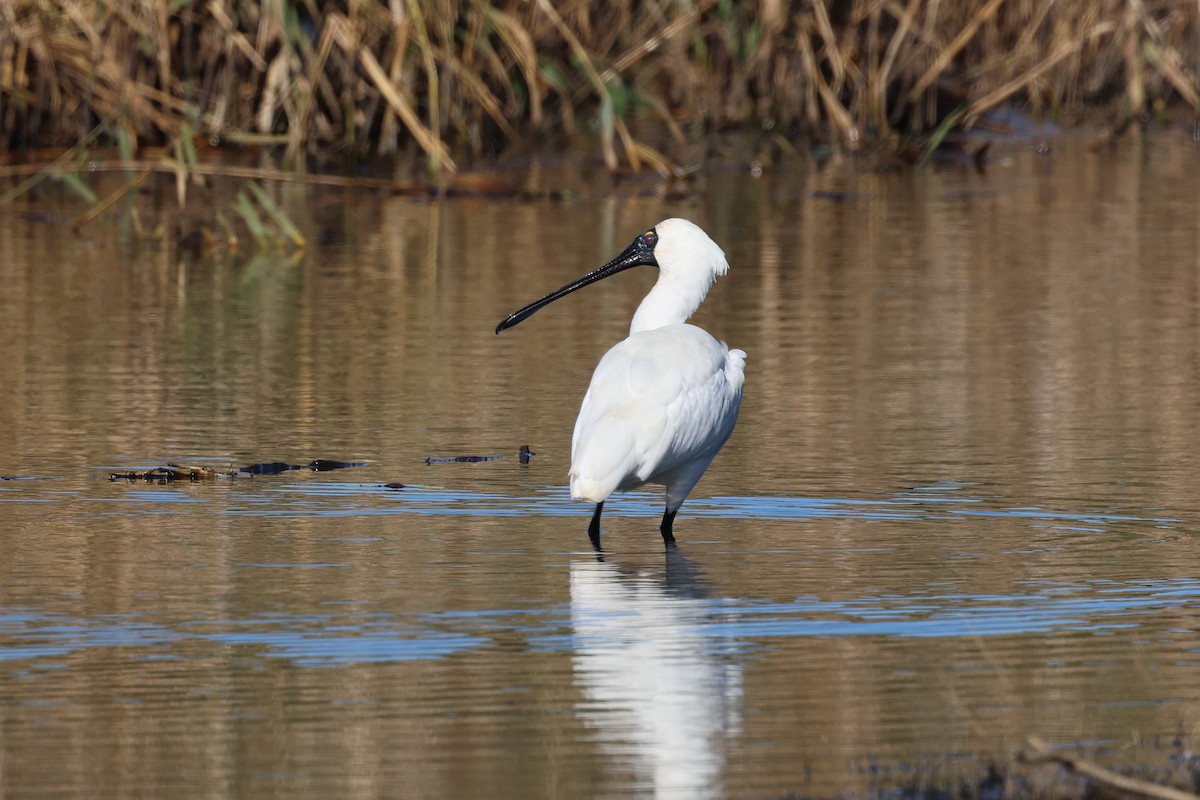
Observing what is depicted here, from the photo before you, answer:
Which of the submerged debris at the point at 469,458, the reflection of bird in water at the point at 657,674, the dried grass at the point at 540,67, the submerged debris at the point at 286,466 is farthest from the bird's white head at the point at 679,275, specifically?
the dried grass at the point at 540,67

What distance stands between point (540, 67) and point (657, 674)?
1313 cm

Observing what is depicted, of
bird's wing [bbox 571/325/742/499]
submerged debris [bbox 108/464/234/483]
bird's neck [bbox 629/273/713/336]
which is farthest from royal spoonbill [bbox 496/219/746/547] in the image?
submerged debris [bbox 108/464/234/483]

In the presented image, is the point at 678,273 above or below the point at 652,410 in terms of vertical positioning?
above

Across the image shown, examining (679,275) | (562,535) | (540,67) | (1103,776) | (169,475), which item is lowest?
(1103,776)

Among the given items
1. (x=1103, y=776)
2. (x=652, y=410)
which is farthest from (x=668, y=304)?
(x=1103, y=776)

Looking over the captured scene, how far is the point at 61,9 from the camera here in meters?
16.7

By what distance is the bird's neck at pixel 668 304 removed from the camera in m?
7.91

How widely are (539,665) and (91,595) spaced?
1310 millimetres

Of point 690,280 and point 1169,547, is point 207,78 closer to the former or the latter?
point 690,280

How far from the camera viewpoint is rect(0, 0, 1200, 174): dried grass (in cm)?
1672

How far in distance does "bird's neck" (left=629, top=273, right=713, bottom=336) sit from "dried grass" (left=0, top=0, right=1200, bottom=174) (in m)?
7.93

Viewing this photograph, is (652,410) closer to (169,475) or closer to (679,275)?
(679,275)

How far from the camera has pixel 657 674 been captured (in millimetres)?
5023

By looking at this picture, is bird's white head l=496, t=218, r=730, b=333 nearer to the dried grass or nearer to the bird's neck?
the bird's neck
